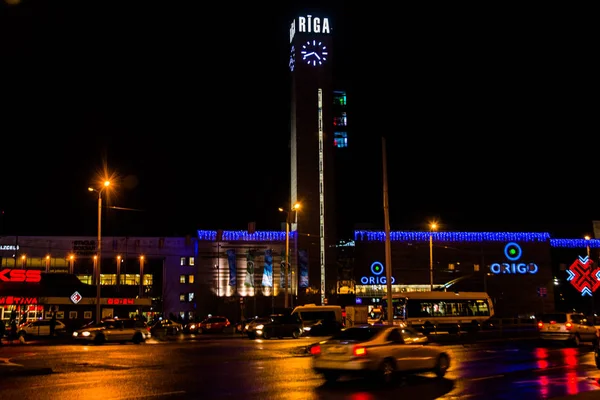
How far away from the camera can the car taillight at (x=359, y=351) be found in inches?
589

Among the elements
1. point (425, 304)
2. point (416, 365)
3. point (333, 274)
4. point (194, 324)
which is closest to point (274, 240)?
point (333, 274)

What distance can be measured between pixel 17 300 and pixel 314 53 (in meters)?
47.1

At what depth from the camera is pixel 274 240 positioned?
3250 inches

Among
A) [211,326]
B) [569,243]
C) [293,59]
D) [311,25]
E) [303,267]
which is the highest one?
[311,25]

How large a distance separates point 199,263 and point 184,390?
67.5 metres

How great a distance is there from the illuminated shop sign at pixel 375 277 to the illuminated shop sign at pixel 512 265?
50.6 ft

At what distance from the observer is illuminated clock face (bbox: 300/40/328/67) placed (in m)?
80.8

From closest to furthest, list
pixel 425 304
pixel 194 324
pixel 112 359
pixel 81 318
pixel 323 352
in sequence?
pixel 323 352, pixel 112 359, pixel 425 304, pixel 194 324, pixel 81 318

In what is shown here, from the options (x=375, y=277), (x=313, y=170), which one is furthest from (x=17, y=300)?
(x=375, y=277)

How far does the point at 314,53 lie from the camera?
8100 centimetres

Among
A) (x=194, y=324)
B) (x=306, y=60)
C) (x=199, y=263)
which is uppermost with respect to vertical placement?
(x=306, y=60)

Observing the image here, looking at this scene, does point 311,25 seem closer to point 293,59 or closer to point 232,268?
point 293,59

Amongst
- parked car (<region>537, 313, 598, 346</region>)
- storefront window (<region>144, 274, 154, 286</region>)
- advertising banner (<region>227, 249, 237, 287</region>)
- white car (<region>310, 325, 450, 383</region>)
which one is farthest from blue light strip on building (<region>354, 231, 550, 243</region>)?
white car (<region>310, 325, 450, 383</region>)

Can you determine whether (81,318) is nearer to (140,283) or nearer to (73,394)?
(140,283)
